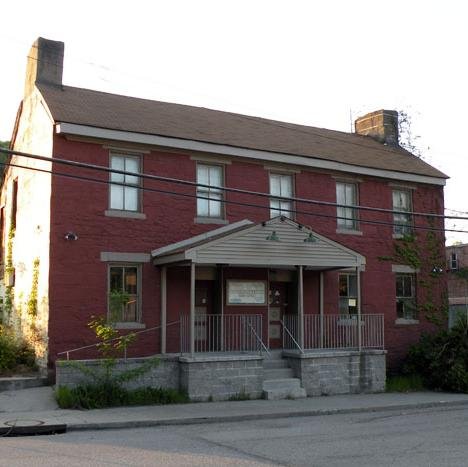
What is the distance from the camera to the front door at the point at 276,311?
1858 cm

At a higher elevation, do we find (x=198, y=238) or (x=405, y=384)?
(x=198, y=238)

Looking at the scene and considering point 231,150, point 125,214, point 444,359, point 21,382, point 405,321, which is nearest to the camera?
point 21,382

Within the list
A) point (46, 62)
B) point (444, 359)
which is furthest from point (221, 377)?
point (46, 62)

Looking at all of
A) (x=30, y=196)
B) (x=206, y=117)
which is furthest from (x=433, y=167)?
(x=30, y=196)

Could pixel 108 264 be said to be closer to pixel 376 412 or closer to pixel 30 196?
pixel 30 196

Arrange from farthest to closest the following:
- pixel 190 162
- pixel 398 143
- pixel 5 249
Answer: pixel 398 143 < pixel 5 249 < pixel 190 162

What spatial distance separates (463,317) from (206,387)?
333 inches

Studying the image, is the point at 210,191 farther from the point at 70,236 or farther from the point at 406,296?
the point at 406,296

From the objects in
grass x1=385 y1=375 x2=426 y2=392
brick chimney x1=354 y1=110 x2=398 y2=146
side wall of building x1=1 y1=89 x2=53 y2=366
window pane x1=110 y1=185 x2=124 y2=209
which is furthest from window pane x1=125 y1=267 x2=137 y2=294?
brick chimney x1=354 y1=110 x2=398 y2=146

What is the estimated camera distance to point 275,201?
18.9 meters

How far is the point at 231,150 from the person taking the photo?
58.7 feet

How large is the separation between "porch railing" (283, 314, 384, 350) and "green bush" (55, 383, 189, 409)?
486 cm

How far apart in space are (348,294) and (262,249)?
4921 mm

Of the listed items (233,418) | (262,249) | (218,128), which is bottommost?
(233,418)
